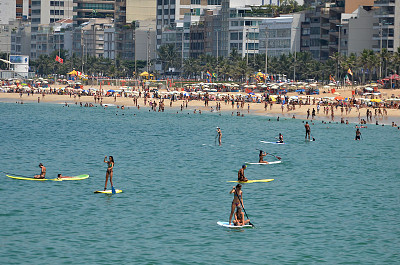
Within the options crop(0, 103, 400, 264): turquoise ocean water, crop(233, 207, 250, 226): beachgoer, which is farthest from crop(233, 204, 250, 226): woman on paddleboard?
crop(0, 103, 400, 264): turquoise ocean water

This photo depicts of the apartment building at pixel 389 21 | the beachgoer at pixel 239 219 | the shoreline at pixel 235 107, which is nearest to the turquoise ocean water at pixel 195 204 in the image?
the beachgoer at pixel 239 219

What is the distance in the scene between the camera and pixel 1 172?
59531 millimetres

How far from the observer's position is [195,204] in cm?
4738

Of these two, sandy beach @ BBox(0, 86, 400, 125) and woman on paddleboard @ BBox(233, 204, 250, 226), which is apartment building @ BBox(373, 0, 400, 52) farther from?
woman on paddleboard @ BBox(233, 204, 250, 226)

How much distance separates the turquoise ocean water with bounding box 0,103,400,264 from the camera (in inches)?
1439

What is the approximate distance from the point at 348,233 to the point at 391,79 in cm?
11097

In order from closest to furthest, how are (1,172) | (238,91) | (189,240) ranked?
(189,240) < (1,172) < (238,91)

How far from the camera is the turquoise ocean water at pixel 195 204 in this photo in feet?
120

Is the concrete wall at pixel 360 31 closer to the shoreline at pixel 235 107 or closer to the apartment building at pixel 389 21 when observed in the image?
the apartment building at pixel 389 21

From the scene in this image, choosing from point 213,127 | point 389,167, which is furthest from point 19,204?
point 213,127

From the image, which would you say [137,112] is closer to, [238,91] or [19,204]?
[238,91]

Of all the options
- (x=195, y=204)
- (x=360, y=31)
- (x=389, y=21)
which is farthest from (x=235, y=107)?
(x=195, y=204)

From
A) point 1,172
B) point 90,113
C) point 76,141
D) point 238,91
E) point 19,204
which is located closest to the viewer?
point 19,204

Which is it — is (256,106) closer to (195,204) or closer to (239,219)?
(195,204)
